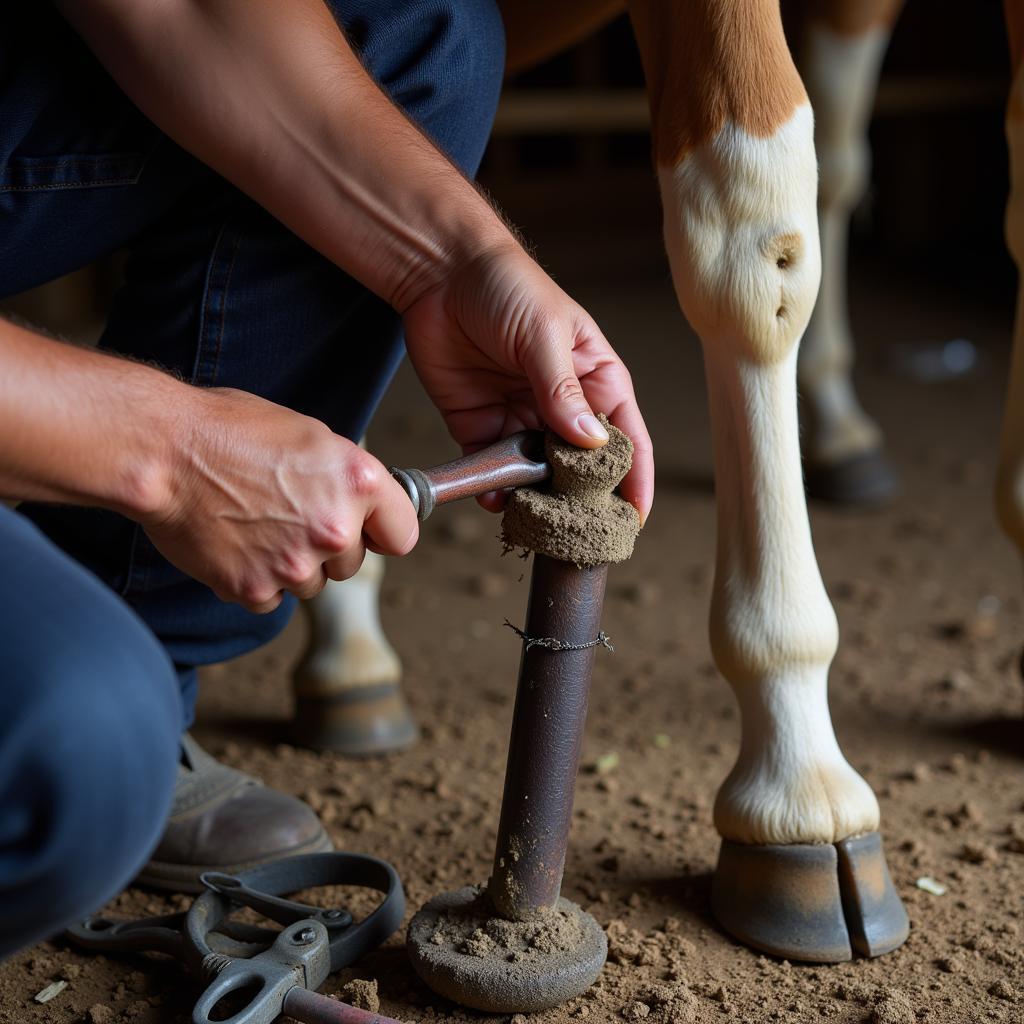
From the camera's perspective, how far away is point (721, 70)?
99 centimetres

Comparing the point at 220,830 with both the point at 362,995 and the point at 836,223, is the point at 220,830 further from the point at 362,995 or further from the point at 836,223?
the point at 836,223

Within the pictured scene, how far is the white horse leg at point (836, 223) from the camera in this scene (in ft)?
7.16

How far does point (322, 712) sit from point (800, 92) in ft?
2.80

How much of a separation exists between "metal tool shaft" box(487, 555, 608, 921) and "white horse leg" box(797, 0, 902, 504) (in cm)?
138

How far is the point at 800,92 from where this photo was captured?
3.34 feet

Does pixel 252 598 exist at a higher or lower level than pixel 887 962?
higher

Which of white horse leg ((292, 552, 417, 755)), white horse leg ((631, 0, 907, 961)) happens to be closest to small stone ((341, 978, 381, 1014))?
white horse leg ((631, 0, 907, 961))

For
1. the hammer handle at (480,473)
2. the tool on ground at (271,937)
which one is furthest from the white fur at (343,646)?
the hammer handle at (480,473)

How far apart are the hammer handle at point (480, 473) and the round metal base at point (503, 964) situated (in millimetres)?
323

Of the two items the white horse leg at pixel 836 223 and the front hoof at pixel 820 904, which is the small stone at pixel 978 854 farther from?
the white horse leg at pixel 836 223

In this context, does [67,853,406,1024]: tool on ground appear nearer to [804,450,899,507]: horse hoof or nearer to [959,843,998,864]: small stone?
[959,843,998,864]: small stone

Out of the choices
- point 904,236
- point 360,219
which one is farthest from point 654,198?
point 360,219

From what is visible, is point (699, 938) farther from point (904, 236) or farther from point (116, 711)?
point (904, 236)

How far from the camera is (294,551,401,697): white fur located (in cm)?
147
